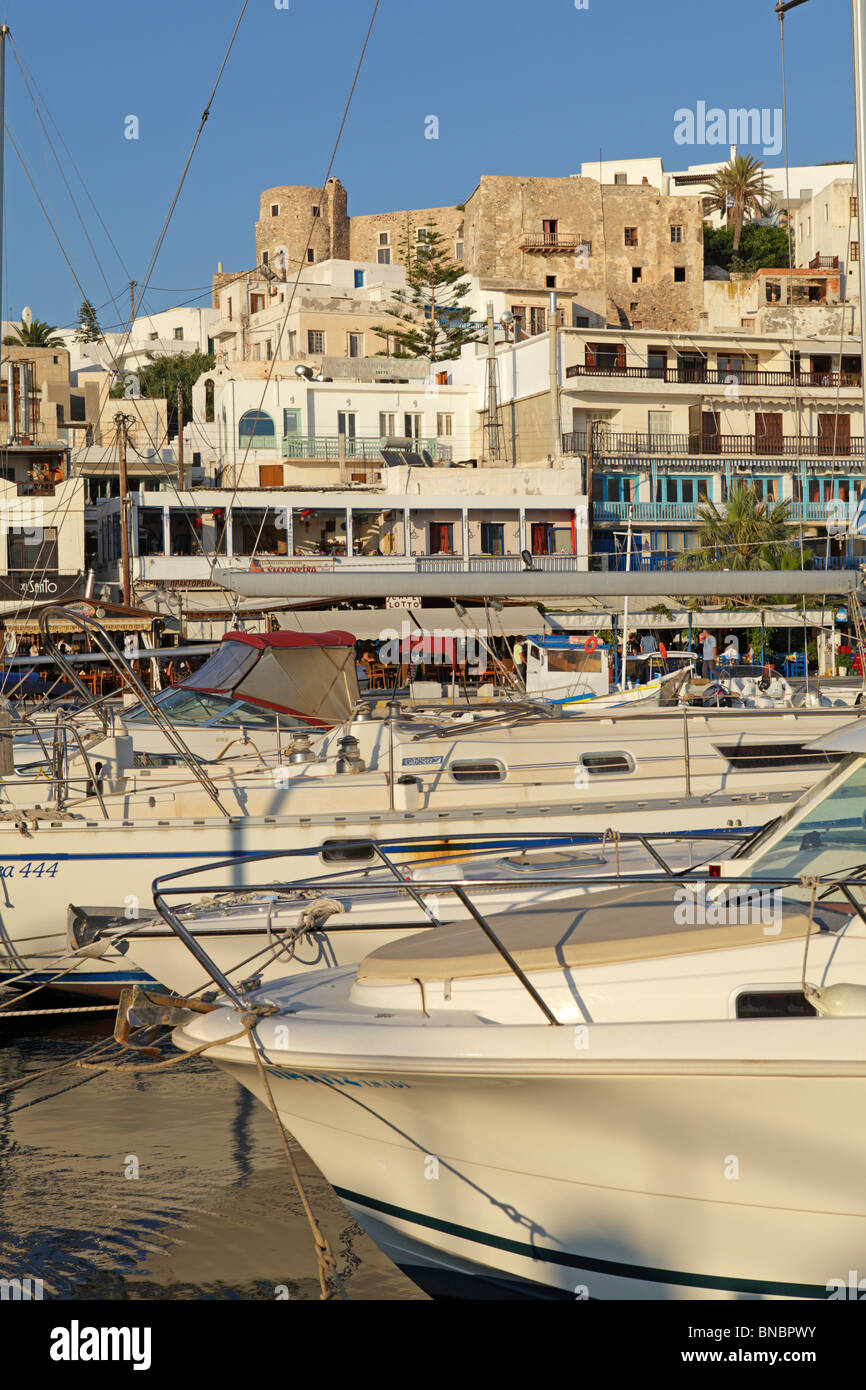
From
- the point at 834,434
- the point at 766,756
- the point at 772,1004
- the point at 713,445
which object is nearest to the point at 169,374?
the point at 713,445

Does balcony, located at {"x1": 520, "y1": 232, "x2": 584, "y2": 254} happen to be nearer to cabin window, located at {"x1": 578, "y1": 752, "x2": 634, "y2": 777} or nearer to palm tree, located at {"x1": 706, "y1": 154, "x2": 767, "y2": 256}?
palm tree, located at {"x1": 706, "y1": 154, "x2": 767, "y2": 256}

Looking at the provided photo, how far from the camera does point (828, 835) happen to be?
19.1 feet

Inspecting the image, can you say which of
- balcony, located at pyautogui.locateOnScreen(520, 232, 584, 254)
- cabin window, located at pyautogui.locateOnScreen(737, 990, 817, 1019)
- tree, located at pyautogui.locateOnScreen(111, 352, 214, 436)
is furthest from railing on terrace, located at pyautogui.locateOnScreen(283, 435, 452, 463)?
cabin window, located at pyautogui.locateOnScreen(737, 990, 817, 1019)

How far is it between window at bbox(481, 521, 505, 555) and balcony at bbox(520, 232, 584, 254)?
3021 centimetres

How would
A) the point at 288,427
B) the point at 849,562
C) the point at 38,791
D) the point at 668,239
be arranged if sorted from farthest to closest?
the point at 668,239, the point at 288,427, the point at 849,562, the point at 38,791

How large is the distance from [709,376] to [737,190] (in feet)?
98.5

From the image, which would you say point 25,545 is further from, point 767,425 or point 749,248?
point 749,248

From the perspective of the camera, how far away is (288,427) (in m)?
47.9

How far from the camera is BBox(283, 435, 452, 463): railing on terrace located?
4675cm

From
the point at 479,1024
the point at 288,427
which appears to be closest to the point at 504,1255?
the point at 479,1024

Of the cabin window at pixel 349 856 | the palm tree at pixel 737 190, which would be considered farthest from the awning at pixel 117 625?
the palm tree at pixel 737 190
